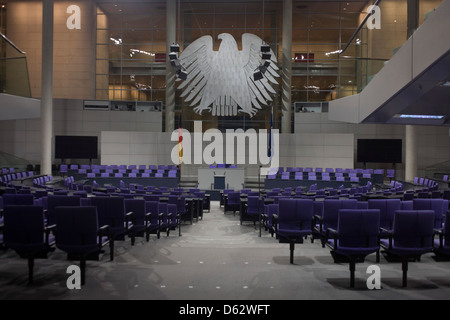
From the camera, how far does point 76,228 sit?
5023mm

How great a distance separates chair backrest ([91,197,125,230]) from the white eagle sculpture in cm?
1896

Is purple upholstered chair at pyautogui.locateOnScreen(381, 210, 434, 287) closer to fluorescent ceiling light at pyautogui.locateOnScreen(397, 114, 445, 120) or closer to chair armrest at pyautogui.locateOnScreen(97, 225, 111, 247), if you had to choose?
chair armrest at pyautogui.locateOnScreen(97, 225, 111, 247)

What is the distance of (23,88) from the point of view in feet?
36.7

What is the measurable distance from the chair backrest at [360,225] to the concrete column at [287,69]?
20874 millimetres

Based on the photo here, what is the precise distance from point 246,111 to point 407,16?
19.1 m

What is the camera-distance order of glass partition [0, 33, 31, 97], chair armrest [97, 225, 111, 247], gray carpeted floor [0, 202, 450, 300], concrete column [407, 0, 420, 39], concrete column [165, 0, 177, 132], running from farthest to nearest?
concrete column [165, 0, 177, 132], glass partition [0, 33, 31, 97], concrete column [407, 0, 420, 39], chair armrest [97, 225, 111, 247], gray carpeted floor [0, 202, 450, 300]

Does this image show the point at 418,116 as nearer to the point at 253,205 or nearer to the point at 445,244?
the point at 253,205

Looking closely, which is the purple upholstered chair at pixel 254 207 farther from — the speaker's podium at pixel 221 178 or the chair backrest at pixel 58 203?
the speaker's podium at pixel 221 178

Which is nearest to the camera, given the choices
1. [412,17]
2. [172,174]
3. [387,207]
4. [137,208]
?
[412,17]

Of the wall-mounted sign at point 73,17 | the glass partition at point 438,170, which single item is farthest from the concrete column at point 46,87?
the glass partition at point 438,170

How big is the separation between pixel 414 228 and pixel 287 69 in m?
21.7

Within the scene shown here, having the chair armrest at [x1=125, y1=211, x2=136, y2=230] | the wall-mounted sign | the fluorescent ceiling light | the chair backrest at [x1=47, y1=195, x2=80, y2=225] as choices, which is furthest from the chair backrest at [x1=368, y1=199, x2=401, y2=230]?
the wall-mounted sign

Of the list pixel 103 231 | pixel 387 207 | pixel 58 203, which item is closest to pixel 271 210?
pixel 387 207

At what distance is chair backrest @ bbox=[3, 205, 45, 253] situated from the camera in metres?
4.99
